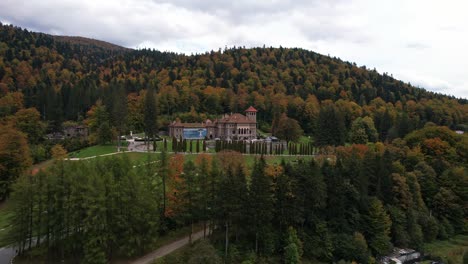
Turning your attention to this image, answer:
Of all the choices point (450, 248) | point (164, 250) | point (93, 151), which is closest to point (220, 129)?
point (93, 151)

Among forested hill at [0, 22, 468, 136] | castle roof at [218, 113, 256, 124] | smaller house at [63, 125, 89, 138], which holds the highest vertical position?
forested hill at [0, 22, 468, 136]

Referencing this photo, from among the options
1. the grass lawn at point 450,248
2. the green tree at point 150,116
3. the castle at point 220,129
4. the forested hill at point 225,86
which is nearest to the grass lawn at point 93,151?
the green tree at point 150,116

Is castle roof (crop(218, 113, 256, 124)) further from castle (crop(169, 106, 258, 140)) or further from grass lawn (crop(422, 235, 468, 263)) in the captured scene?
grass lawn (crop(422, 235, 468, 263))

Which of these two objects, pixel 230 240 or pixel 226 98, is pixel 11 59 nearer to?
pixel 226 98

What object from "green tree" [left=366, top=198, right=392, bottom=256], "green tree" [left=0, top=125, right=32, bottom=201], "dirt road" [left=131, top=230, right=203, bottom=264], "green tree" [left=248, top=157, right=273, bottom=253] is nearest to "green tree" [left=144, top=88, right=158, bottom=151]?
"green tree" [left=0, top=125, right=32, bottom=201]

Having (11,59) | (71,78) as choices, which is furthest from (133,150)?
(11,59)

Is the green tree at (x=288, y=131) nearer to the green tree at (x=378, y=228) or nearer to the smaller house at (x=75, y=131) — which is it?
the green tree at (x=378, y=228)
